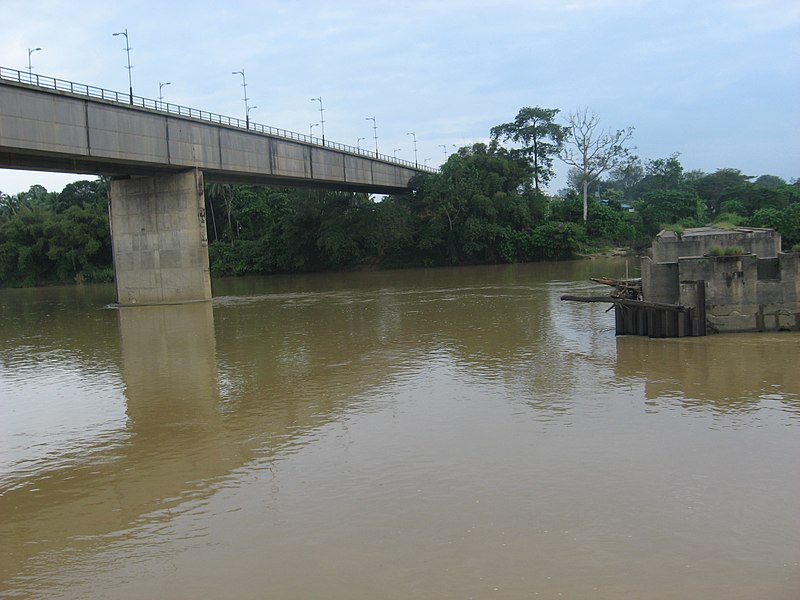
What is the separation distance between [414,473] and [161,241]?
3657 cm

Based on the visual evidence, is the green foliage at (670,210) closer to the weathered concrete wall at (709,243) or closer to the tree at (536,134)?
the tree at (536,134)

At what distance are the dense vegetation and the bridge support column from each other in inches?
1344

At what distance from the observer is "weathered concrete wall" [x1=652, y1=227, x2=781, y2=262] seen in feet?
77.0

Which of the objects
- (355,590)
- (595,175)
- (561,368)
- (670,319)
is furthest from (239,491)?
(595,175)

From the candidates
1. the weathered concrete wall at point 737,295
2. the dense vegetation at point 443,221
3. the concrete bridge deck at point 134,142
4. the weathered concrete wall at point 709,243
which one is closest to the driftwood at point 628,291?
the weathered concrete wall at point 709,243

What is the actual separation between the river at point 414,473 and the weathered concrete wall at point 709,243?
466cm

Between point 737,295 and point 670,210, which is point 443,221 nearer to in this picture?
point 670,210

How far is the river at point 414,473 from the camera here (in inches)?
277

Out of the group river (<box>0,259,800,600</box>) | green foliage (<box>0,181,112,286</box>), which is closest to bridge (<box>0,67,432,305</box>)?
river (<box>0,259,800,600</box>)

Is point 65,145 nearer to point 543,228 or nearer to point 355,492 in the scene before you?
point 355,492

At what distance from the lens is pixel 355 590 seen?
676cm

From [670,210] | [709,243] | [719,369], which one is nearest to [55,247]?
[670,210]

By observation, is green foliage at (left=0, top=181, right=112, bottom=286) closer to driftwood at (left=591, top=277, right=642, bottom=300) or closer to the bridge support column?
the bridge support column

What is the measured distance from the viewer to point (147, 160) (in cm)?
3866
